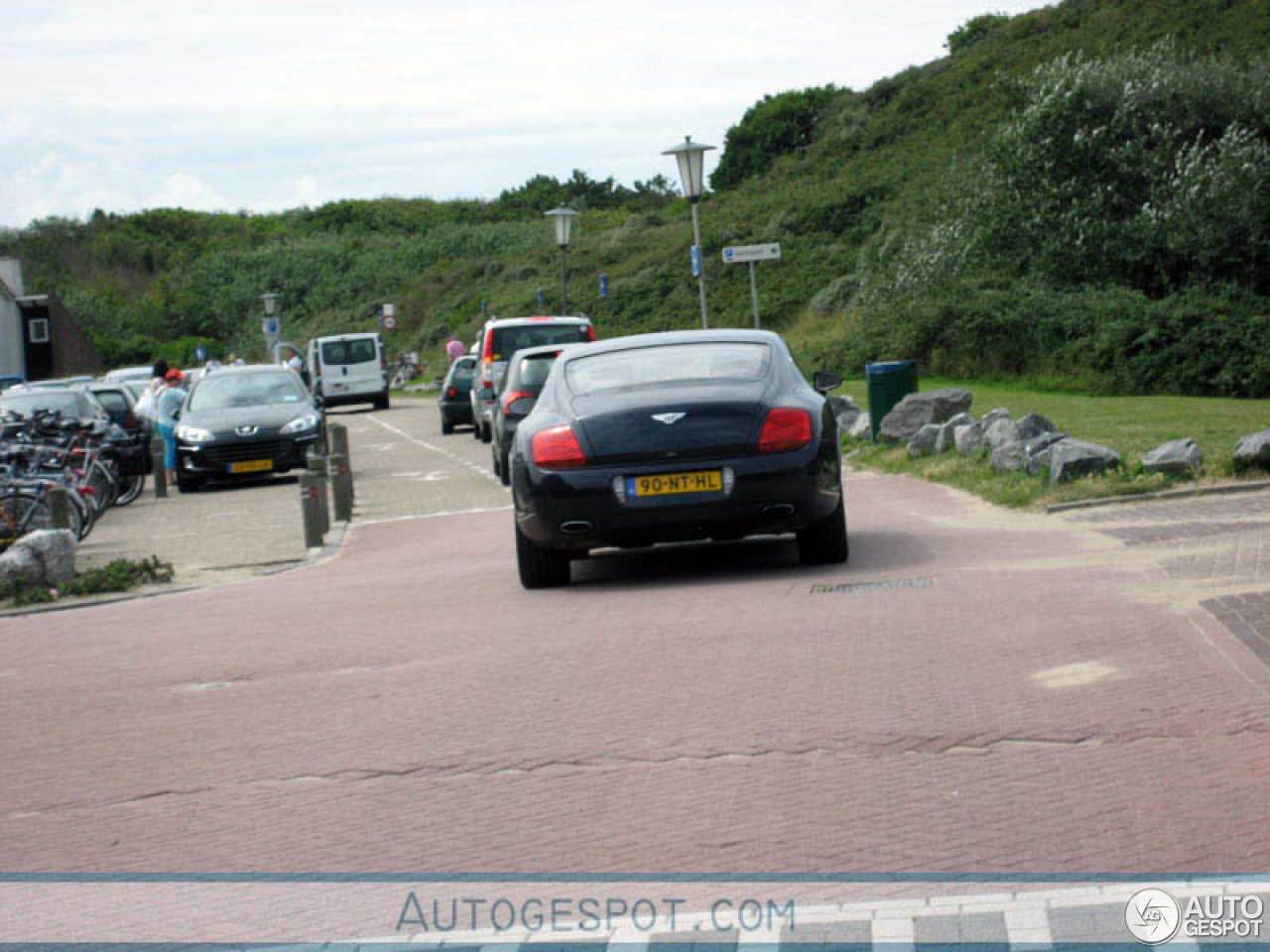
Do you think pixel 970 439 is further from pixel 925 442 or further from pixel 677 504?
pixel 677 504

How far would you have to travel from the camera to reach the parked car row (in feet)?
31.4

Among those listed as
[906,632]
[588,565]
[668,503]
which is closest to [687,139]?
[588,565]

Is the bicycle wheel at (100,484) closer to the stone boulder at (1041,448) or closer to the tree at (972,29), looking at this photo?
the stone boulder at (1041,448)

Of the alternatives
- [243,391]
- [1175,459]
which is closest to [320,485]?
[1175,459]

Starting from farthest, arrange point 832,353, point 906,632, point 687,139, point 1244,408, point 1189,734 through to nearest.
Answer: point 832,353 < point 687,139 < point 1244,408 < point 906,632 < point 1189,734

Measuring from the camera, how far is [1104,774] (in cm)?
510

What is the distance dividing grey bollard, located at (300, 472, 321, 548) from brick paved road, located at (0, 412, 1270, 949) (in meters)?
3.87

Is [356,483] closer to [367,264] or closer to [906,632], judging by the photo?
[906,632]

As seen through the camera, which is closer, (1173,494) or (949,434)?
(1173,494)

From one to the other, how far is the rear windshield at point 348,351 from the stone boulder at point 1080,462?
35.0 meters

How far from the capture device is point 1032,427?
48.5 feet

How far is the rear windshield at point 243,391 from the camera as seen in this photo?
2409 centimetres

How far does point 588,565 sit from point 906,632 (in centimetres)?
400

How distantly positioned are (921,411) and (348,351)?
30113 mm
